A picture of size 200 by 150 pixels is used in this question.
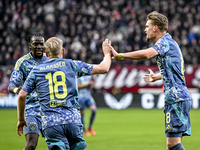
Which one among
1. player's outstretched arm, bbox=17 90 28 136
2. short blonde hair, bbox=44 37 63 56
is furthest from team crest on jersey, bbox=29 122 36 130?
short blonde hair, bbox=44 37 63 56

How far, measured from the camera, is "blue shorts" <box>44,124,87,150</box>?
14.4 feet

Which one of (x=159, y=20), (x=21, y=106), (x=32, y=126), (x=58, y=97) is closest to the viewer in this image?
(x=58, y=97)

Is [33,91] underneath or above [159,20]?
underneath

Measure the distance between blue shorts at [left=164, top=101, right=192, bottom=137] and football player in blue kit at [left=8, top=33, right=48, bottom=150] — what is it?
2.29 m

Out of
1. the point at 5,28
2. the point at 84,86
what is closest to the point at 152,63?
the point at 84,86

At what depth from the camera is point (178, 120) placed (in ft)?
16.6

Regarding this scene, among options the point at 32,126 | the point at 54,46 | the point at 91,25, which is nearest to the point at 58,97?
the point at 54,46

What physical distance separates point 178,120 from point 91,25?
734 inches

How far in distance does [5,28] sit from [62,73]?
20441 mm

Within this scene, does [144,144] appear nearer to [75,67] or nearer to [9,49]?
[75,67]

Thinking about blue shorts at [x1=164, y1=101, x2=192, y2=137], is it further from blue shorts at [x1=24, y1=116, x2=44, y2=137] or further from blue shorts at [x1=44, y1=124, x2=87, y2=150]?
blue shorts at [x1=24, y1=116, x2=44, y2=137]

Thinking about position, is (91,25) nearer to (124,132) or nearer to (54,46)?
(124,132)

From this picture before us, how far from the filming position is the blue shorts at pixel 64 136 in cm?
439

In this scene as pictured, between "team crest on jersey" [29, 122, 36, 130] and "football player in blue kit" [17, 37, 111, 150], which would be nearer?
"football player in blue kit" [17, 37, 111, 150]
